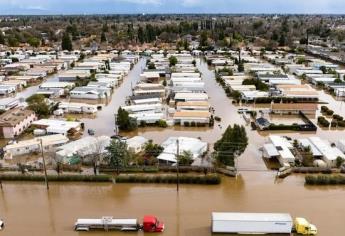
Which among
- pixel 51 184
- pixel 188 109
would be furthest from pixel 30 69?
pixel 51 184

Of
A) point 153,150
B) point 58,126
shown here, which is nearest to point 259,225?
point 153,150

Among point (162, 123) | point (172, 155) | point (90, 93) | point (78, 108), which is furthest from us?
point (90, 93)

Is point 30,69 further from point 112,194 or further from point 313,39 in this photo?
point 313,39

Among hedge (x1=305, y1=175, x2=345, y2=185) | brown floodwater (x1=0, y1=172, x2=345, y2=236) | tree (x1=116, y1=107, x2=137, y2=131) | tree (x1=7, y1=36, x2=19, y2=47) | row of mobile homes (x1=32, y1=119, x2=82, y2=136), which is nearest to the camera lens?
brown floodwater (x1=0, y1=172, x2=345, y2=236)

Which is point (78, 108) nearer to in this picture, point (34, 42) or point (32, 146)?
point (32, 146)

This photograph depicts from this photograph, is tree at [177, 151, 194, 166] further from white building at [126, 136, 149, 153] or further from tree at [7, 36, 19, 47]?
tree at [7, 36, 19, 47]

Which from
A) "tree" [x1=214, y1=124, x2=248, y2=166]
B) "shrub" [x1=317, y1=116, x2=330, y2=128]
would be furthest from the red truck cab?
"shrub" [x1=317, y1=116, x2=330, y2=128]

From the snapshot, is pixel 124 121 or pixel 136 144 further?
pixel 124 121
